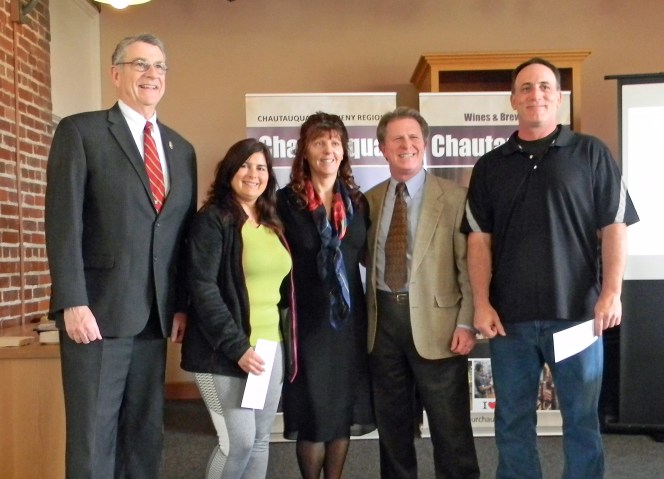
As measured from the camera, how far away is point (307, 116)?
150 inches

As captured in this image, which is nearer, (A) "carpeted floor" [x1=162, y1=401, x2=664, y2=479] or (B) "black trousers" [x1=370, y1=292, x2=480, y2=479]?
(B) "black trousers" [x1=370, y1=292, x2=480, y2=479]

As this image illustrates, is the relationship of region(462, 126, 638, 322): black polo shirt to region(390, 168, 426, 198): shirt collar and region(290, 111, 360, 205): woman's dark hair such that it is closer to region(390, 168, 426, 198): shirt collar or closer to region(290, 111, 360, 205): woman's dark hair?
region(390, 168, 426, 198): shirt collar

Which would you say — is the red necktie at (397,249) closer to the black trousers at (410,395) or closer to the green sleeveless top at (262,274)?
the black trousers at (410,395)

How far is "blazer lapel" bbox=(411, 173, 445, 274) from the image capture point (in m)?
2.34

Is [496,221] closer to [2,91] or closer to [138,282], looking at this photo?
[138,282]

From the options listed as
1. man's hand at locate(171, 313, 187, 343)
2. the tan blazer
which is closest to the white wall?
man's hand at locate(171, 313, 187, 343)

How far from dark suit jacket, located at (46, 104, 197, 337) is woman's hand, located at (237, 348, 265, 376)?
0.94ft

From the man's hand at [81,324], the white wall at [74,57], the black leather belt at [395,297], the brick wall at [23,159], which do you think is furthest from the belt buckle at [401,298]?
the white wall at [74,57]

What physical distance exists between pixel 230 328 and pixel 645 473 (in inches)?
90.5

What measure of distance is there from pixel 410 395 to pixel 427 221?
666 mm

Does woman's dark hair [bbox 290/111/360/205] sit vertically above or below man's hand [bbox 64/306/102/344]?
above

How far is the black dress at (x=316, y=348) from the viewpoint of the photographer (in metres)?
2.29

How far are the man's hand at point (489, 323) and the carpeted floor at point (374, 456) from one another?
1.18 metres

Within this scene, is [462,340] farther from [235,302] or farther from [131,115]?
[131,115]
